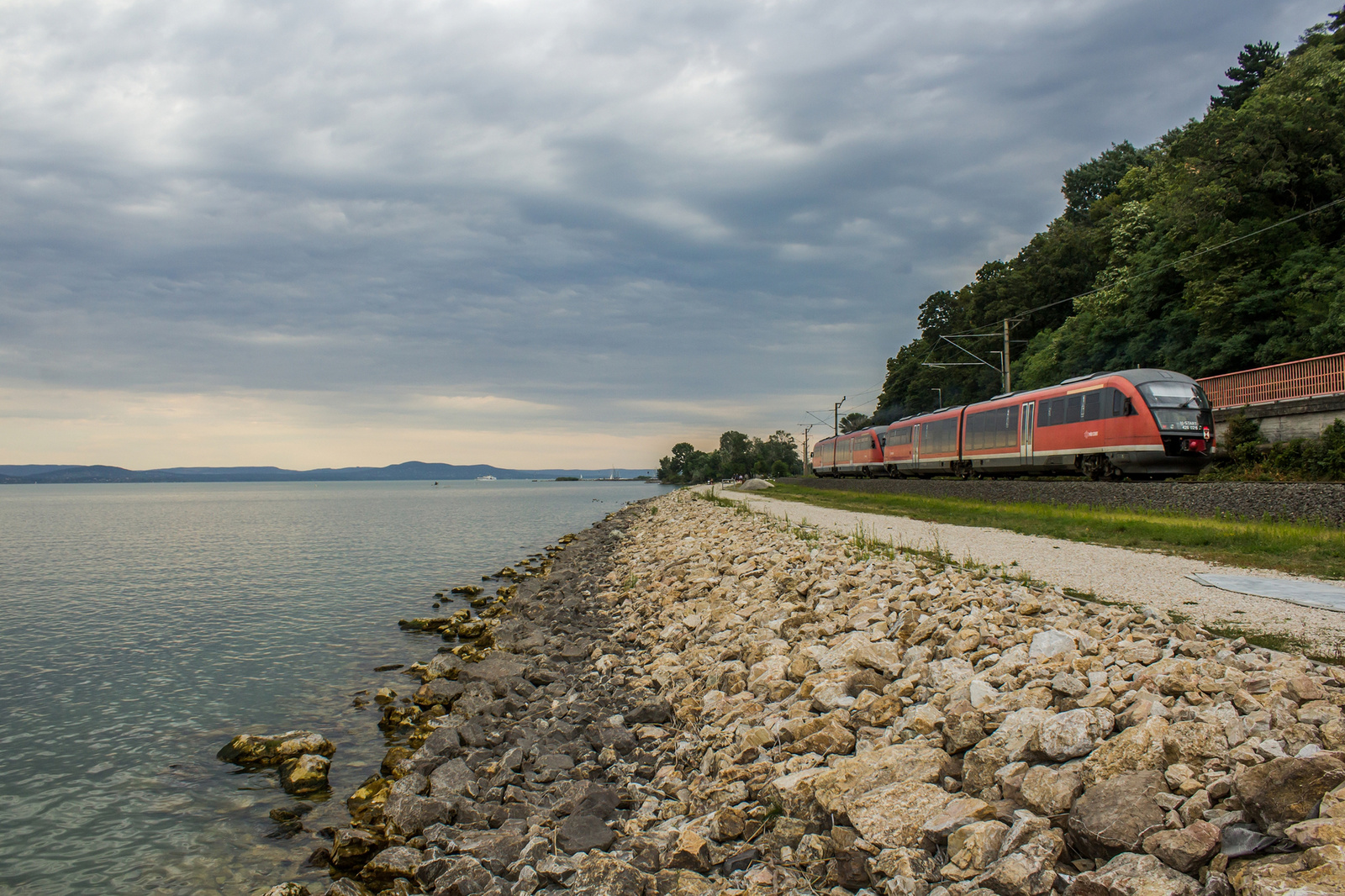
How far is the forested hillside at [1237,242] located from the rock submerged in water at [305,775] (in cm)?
3707

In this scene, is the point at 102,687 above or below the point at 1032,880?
below

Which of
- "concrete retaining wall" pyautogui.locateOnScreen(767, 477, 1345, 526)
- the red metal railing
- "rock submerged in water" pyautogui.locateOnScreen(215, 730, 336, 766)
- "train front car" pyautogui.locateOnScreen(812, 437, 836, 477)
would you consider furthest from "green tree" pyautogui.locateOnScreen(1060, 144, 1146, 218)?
"rock submerged in water" pyautogui.locateOnScreen(215, 730, 336, 766)

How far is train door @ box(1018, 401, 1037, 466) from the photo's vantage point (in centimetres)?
2998

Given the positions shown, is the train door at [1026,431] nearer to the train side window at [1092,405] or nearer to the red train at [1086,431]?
the red train at [1086,431]

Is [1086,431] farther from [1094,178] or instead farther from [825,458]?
[1094,178]

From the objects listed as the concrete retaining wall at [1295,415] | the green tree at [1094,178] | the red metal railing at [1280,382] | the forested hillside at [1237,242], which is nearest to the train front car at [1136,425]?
the concrete retaining wall at [1295,415]

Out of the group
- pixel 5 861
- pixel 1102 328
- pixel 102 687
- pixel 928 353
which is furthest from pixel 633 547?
pixel 928 353

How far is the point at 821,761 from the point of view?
6.09 m

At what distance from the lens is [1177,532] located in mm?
14320

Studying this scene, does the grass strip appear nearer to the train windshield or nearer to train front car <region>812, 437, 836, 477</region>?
the train windshield

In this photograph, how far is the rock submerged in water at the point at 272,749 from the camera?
9273mm

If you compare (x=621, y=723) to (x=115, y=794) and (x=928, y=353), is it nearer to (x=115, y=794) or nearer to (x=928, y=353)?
(x=115, y=794)

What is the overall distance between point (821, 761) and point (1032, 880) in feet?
7.82

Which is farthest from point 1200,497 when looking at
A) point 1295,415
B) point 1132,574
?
point 1295,415
